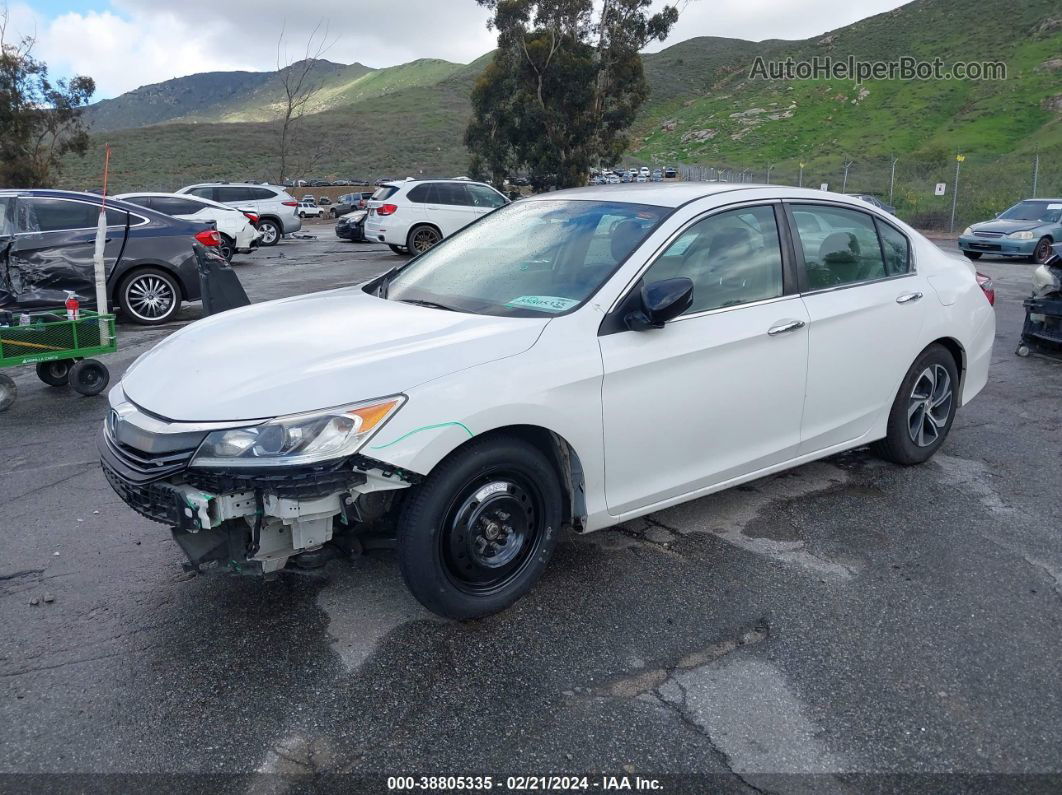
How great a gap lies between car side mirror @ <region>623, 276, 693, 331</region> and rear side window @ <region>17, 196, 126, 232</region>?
27.1 ft

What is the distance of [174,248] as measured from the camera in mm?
10375

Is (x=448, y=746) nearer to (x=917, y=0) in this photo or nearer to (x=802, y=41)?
(x=917, y=0)

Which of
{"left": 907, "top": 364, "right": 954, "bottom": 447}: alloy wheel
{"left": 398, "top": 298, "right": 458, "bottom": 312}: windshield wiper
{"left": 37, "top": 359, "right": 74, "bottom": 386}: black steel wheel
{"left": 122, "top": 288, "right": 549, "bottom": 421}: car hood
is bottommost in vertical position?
{"left": 37, "top": 359, "right": 74, "bottom": 386}: black steel wheel

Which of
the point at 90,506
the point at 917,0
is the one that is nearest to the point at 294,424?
the point at 90,506

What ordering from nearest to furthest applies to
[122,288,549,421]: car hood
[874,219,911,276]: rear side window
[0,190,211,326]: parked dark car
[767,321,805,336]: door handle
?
1. [122,288,549,421]: car hood
2. [767,321,805,336]: door handle
3. [874,219,911,276]: rear side window
4. [0,190,211,326]: parked dark car

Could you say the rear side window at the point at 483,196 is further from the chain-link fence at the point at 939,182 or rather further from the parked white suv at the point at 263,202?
the parked white suv at the point at 263,202

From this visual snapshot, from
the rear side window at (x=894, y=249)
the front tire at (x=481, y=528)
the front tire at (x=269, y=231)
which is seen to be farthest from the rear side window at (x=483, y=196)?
the front tire at (x=481, y=528)

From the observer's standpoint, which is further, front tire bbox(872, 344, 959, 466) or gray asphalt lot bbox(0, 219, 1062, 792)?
front tire bbox(872, 344, 959, 466)

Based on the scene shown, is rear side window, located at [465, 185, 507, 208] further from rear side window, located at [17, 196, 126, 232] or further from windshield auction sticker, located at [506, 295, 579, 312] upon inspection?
windshield auction sticker, located at [506, 295, 579, 312]

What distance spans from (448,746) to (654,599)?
48.5 inches

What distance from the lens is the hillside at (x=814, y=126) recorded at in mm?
56969

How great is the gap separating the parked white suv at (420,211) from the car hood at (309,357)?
15359 millimetres

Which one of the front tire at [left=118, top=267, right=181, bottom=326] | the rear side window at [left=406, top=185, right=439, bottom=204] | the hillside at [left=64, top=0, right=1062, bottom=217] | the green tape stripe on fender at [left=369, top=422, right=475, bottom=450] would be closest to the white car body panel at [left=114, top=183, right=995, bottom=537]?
the green tape stripe on fender at [left=369, top=422, right=475, bottom=450]

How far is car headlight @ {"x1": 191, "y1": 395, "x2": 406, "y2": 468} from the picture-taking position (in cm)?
292
